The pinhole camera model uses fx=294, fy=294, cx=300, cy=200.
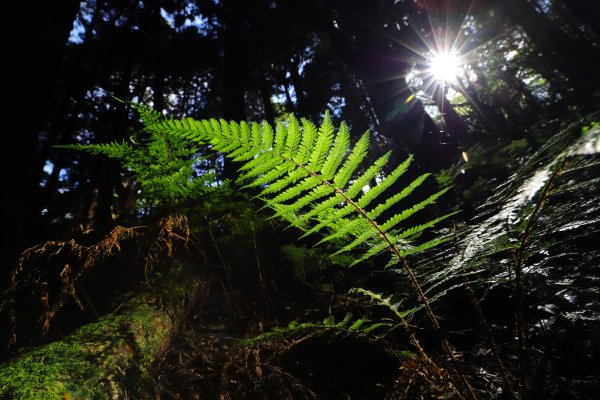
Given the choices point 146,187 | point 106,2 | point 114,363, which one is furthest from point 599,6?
point 106,2

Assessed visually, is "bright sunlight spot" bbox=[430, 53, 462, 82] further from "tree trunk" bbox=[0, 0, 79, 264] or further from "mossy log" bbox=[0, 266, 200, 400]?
"mossy log" bbox=[0, 266, 200, 400]

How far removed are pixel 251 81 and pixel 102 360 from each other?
982cm

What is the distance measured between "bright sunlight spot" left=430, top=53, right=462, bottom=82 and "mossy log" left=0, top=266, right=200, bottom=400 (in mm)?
9329

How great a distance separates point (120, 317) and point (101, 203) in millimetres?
6236

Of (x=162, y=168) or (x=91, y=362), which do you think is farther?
(x=162, y=168)

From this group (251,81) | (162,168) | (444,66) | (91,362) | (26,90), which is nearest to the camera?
(91,362)

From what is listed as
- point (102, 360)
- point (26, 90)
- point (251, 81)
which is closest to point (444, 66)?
point (251, 81)

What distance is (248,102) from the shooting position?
15500 mm

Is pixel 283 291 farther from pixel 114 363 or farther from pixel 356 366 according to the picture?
pixel 114 363

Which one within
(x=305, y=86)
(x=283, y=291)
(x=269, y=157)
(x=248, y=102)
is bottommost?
(x=283, y=291)

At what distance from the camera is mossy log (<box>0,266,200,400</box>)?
111cm

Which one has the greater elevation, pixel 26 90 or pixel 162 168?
pixel 26 90

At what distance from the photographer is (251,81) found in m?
9.91

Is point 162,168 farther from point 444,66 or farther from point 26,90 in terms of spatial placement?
point 444,66
